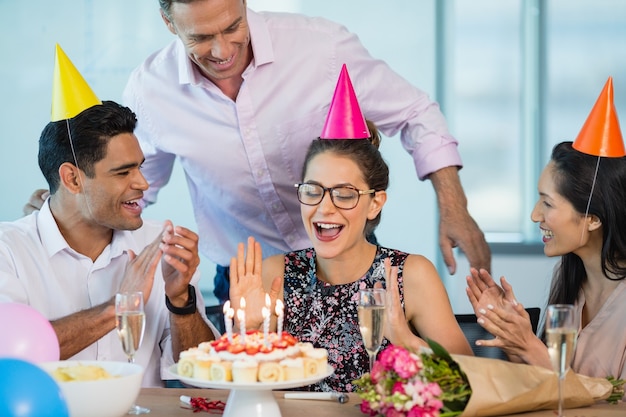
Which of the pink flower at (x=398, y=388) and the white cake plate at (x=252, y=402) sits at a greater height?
the pink flower at (x=398, y=388)

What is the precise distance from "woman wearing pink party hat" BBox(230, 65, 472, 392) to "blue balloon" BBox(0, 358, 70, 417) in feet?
2.94

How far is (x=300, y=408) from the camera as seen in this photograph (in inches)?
74.9

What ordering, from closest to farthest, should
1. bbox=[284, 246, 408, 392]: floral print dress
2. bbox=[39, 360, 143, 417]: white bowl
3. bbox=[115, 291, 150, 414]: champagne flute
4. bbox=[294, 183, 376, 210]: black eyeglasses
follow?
bbox=[39, 360, 143, 417]: white bowl → bbox=[115, 291, 150, 414]: champagne flute → bbox=[284, 246, 408, 392]: floral print dress → bbox=[294, 183, 376, 210]: black eyeglasses

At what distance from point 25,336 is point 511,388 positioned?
1007 mm

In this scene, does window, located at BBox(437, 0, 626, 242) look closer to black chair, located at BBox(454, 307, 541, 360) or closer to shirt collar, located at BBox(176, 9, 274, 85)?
shirt collar, located at BBox(176, 9, 274, 85)

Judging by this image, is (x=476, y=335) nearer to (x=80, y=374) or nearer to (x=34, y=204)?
(x=80, y=374)

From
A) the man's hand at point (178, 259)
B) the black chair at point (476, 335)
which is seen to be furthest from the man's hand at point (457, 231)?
the man's hand at point (178, 259)

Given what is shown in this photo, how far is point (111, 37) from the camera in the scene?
5176 mm

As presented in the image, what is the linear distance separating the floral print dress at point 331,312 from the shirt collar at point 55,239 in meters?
0.49

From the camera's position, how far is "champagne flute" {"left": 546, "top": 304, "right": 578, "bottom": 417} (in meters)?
1.62

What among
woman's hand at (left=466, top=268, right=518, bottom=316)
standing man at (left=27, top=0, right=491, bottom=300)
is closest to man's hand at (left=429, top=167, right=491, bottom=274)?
standing man at (left=27, top=0, right=491, bottom=300)

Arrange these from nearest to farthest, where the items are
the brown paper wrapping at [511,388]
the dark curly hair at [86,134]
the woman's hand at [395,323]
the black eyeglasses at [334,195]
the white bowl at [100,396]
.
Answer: the white bowl at [100,396] < the brown paper wrapping at [511,388] < the woman's hand at [395,323] < the black eyeglasses at [334,195] < the dark curly hair at [86,134]

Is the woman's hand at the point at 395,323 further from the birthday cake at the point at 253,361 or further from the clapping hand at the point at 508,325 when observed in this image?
the birthday cake at the point at 253,361

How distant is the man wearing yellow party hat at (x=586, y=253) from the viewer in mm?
2199
